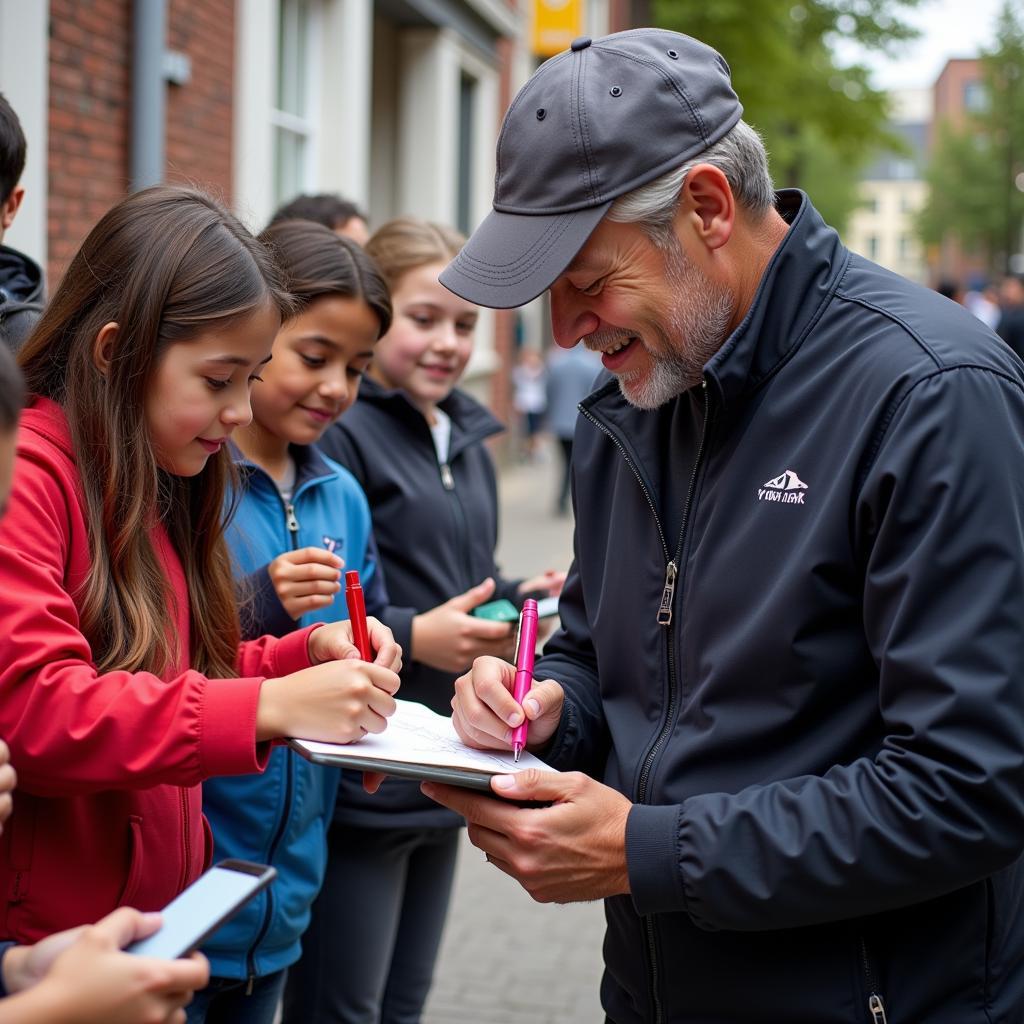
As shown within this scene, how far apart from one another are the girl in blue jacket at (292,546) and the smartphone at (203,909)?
3.12 ft

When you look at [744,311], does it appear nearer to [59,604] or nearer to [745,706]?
[745,706]

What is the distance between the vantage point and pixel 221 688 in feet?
6.42

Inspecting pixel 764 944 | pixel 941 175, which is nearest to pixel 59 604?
pixel 764 944

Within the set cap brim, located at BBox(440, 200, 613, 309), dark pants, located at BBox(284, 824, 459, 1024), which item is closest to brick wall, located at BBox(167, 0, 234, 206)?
dark pants, located at BBox(284, 824, 459, 1024)

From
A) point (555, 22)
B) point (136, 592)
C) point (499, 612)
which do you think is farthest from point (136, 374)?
point (555, 22)

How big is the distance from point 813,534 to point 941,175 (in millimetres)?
59013

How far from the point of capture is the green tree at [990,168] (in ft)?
139

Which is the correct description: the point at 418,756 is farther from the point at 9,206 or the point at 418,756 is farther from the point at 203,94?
the point at 203,94

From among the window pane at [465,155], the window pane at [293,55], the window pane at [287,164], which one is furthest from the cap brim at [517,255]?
the window pane at [465,155]

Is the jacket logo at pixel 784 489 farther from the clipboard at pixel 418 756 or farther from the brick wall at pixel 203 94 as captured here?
the brick wall at pixel 203 94

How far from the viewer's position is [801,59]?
2038 cm

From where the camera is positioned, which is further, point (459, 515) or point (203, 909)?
point (459, 515)

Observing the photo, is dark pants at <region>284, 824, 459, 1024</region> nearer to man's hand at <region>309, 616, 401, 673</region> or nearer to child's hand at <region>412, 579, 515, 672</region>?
child's hand at <region>412, 579, 515, 672</region>

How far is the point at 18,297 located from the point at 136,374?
0.74 meters
